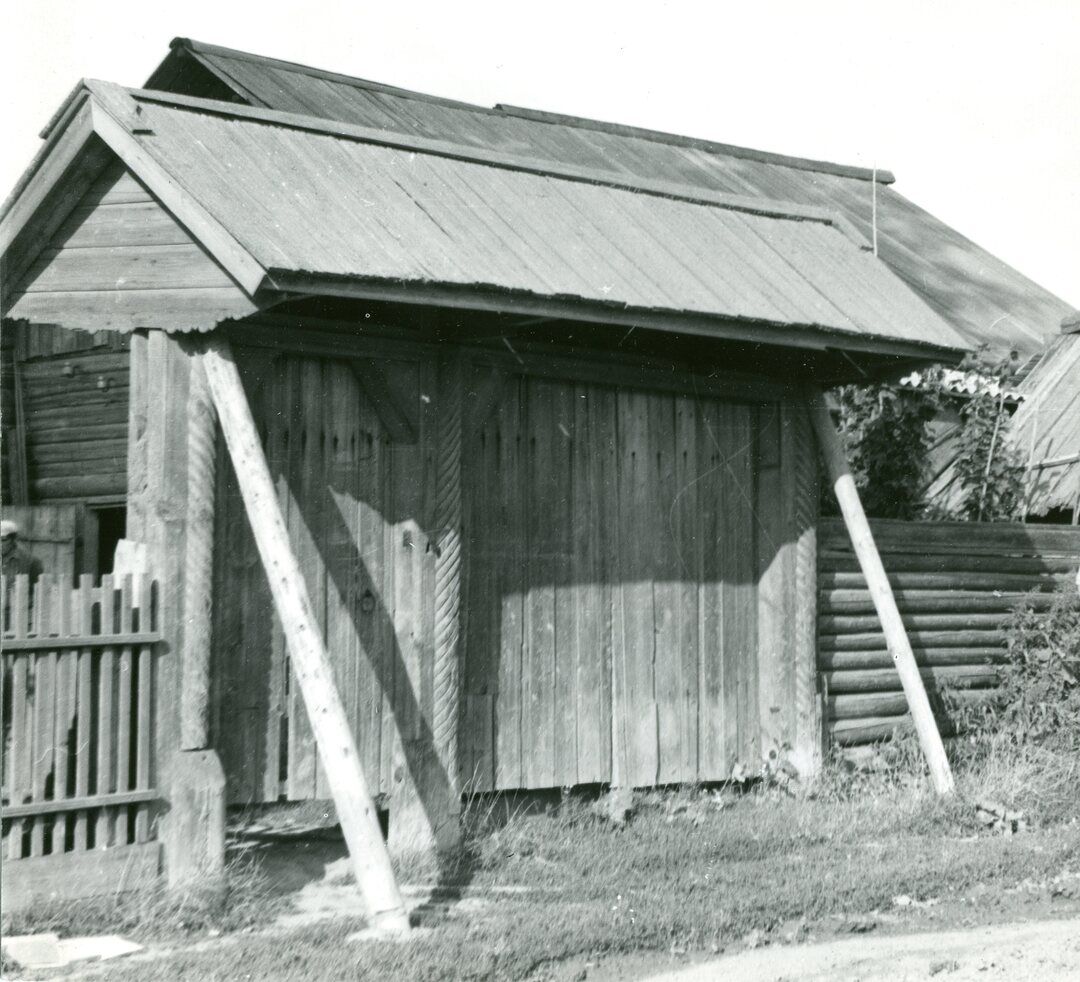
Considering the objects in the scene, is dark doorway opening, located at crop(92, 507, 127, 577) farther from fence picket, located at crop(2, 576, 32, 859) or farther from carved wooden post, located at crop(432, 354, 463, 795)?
fence picket, located at crop(2, 576, 32, 859)

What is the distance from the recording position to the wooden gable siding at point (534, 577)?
747 centimetres

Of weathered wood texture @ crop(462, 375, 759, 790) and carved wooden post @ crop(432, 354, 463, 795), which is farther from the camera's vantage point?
weathered wood texture @ crop(462, 375, 759, 790)

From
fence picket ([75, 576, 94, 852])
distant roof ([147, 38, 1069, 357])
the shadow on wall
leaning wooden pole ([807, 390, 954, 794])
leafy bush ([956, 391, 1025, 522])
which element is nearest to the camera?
fence picket ([75, 576, 94, 852])

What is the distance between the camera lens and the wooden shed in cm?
717

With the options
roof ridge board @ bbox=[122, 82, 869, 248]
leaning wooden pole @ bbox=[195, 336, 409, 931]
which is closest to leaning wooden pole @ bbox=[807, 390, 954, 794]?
roof ridge board @ bbox=[122, 82, 869, 248]

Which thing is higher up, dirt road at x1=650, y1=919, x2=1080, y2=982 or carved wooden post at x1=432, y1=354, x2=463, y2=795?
carved wooden post at x1=432, y1=354, x2=463, y2=795

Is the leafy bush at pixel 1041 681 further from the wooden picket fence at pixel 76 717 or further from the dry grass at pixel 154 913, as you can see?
the wooden picket fence at pixel 76 717

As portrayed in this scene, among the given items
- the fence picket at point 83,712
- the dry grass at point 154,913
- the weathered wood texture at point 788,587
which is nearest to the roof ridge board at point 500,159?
the weathered wood texture at point 788,587

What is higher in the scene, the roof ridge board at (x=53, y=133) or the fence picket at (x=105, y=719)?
the roof ridge board at (x=53, y=133)

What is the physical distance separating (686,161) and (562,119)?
152cm

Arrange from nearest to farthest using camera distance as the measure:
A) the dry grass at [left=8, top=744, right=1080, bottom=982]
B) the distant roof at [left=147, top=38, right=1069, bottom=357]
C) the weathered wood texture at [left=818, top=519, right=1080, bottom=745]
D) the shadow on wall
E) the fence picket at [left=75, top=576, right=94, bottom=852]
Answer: the dry grass at [left=8, top=744, right=1080, bottom=982] → the fence picket at [left=75, top=576, right=94, bottom=852] → the shadow on wall → the weathered wood texture at [left=818, top=519, right=1080, bottom=745] → the distant roof at [left=147, top=38, right=1069, bottom=357]

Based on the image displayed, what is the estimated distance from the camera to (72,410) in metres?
13.2

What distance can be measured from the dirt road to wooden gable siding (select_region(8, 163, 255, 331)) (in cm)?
371

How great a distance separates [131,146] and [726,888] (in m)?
4.59
